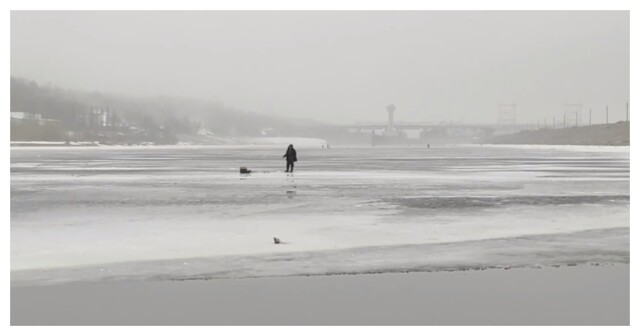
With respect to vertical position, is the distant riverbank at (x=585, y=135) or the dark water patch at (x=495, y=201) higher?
the distant riverbank at (x=585, y=135)

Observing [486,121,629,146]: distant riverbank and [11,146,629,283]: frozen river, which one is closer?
[11,146,629,283]: frozen river

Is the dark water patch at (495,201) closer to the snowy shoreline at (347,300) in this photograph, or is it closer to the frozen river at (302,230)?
the frozen river at (302,230)

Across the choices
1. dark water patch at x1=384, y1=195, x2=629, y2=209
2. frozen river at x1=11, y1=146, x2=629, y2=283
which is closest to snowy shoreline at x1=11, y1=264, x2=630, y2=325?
frozen river at x1=11, y1=146, x2=629, y2=283

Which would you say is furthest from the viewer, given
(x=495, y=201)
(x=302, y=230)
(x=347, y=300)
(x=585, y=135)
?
(x=585, y=135)

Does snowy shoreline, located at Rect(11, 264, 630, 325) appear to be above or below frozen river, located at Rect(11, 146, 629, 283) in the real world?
below

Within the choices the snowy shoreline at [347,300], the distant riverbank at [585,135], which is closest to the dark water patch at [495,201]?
the snowy shoreline at [347,300]

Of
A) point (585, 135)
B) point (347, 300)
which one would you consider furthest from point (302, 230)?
point (585, 135)

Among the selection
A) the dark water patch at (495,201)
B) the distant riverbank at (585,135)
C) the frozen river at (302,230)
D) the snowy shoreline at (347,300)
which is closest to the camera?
the snowy shoreline at (347,300)

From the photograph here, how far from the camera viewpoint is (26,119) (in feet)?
467

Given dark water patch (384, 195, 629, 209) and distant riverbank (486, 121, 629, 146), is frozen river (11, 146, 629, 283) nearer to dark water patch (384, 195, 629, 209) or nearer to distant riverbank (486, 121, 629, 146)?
dark water patch (384, 195, 629, 209)

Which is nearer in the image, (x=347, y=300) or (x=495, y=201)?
(x=347, y=300)

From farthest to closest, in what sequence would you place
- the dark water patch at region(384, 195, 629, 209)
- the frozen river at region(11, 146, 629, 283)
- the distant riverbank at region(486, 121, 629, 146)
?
the distant riverbank at region(486, 121, 629, 146), the dark water patch at region(384, 195, 629, 209), the frozen river at region(11, 146, 629, 283)

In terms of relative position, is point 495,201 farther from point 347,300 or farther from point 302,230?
point 347,300
